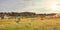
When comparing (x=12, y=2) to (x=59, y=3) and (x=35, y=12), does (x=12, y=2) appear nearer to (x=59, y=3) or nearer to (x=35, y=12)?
(x=35, y=12)

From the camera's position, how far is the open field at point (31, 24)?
1.23 meters

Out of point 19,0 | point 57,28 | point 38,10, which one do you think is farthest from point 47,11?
point 19,0

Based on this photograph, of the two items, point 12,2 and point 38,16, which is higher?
point 12,2

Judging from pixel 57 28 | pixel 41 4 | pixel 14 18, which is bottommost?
pixel 57 28

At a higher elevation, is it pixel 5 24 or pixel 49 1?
pixel 49 1

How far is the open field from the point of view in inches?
48.6

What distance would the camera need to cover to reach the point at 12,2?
1.25m

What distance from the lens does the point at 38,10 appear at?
4.08 feet

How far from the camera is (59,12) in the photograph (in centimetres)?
124

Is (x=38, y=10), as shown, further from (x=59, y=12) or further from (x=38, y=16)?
(x=59, y=12)

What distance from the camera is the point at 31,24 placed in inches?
48.9

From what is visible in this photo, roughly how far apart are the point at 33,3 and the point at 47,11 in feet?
0.52

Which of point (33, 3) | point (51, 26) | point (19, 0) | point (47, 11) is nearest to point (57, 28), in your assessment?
point (51, 26)

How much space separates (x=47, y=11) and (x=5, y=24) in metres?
0.43
